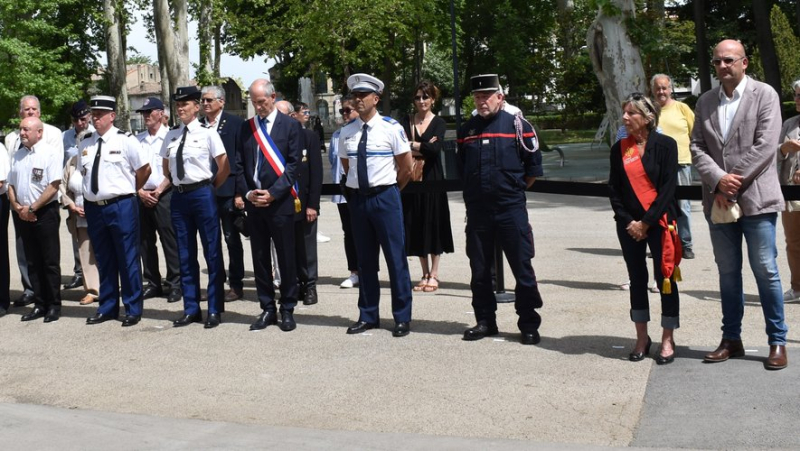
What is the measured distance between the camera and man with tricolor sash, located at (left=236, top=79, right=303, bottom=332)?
909 cm

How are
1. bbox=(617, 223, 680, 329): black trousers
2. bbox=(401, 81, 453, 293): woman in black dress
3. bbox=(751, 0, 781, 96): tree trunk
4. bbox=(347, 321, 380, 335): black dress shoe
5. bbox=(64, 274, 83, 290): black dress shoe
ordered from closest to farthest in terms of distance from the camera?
bbox=(617, 223, 680, 329): black trousers → bbox=(347, 321, 380, 335): black dress shoe → bbox=(401, 81, 453, 293): woman in black dress → bbox=(64, 274, 83, 290): black dress shoe → bbox=(751, 0, 781, 96): tree trunk

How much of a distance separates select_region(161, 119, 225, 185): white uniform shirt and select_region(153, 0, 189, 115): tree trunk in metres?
22.3

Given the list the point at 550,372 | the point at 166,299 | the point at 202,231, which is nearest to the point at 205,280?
the point at 166,299

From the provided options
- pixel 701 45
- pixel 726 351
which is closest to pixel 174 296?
pixel 726 351

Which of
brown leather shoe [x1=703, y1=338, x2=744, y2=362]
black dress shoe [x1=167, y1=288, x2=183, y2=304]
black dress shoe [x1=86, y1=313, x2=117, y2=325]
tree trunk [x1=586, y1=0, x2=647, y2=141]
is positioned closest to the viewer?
brown leather shoe [x1=703, y1=338, x2=744, y2=362]

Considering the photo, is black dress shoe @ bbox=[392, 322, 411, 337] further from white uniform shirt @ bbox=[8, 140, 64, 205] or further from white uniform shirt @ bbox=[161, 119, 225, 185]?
white uniform shirt @ bbox=[8, 140, 64, 205]

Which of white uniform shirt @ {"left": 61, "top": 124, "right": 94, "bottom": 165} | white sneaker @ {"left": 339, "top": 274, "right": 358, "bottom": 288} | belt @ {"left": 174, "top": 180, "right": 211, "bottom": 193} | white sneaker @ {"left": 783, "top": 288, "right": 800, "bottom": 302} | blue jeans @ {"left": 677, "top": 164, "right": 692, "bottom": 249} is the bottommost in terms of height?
white sneaker @ {"left": 783, "top": 288, "right": 800, "bottom": 302}

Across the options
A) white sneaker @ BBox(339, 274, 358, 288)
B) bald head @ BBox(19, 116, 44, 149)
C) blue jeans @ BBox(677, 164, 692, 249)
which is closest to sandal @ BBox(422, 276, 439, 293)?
white sneaker @ BBox(339, 274, 358, 288)

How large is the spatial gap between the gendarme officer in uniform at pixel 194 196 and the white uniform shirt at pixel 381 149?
136cm

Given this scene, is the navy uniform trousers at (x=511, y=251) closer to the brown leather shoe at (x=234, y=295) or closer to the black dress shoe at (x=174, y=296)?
the brown leather shoe at (x=234, y=295)

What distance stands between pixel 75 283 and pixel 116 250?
2.53 m

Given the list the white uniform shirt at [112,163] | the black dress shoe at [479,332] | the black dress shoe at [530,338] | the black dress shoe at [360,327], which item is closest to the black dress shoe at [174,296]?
the white uniform shirt at [112,163]

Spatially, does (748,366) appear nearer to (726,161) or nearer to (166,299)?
(726,161)

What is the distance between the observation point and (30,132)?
10.1 m
